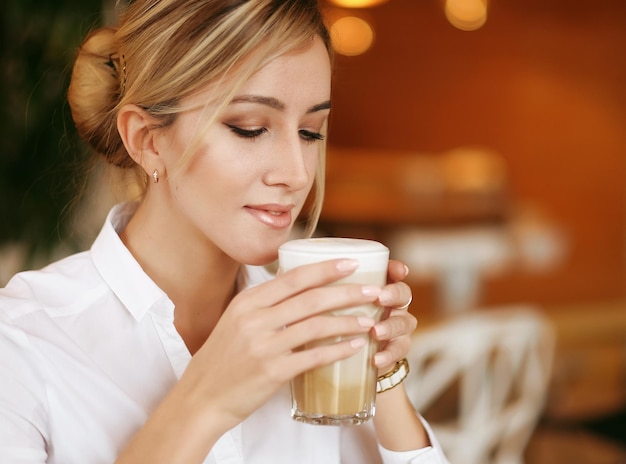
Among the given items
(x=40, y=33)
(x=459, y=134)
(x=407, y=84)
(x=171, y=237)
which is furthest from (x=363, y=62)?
(x=171, y=237)

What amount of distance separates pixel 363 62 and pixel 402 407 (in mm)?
9102

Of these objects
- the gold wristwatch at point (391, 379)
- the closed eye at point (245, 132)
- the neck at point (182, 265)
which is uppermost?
the closed eye at point (245, 132)

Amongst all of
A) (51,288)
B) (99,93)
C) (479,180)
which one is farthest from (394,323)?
(479,180)

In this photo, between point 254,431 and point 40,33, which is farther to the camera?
point 40,33

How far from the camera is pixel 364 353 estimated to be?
1104mm

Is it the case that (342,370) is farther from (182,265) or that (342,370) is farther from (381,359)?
(182,265)

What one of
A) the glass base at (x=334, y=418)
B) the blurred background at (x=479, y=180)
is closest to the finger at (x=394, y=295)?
the glass base at (x=334, y=418)

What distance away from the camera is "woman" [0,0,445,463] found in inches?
40.3

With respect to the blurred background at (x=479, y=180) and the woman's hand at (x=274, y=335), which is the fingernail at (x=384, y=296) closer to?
the woman's hand at (x=274, y=335)

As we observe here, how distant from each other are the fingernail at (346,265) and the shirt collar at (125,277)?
1.48ft

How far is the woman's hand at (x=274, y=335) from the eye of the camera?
3.26ft

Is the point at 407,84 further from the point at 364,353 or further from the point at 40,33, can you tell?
the point at 364,353

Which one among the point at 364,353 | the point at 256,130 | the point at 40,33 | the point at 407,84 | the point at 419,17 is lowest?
the point at 364,353

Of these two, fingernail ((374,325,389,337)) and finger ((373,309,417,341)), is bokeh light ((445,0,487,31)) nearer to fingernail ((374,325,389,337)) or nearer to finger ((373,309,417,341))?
finger ((373,309,417,341))
